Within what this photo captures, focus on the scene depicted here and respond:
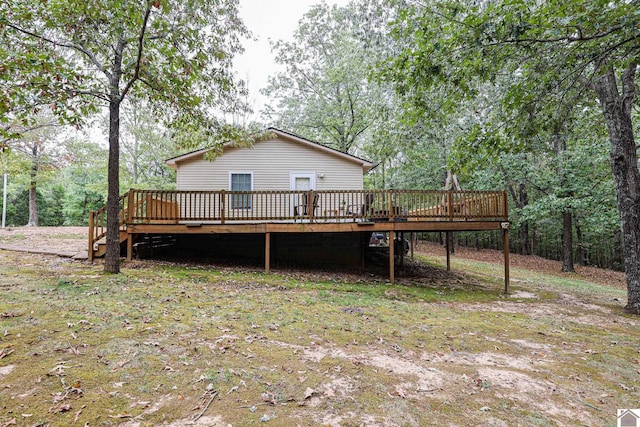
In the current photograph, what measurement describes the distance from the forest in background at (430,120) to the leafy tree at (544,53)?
1.5 inches

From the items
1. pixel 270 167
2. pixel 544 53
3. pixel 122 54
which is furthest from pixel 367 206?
pixel 122 54

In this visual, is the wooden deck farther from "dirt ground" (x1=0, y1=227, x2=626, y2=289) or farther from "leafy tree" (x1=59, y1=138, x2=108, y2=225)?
"leafy tree" (x1=59, y1=138, x2=108, y2=225)

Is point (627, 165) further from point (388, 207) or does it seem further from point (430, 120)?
point (388, 207)

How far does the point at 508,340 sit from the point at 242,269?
7.16 m

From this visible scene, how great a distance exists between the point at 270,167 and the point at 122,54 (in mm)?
6123

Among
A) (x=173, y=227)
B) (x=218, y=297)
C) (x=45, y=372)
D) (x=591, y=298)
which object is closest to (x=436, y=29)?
(x=218, y=297)

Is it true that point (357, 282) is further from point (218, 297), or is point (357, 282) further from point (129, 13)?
point (129, 13)

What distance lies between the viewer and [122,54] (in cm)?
702

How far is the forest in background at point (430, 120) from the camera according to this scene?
5.79 meters

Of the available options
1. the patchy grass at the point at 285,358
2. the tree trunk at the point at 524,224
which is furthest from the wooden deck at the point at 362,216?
the tree trunk at the point at 524,224

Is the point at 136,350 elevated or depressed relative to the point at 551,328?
elevated

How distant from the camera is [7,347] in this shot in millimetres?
3426

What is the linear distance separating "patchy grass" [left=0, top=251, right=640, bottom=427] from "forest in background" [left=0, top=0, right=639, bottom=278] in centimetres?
353

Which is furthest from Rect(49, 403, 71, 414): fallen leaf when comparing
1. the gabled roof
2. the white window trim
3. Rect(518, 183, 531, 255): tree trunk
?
Rect(518, 183, 531, 255): tree trunk
